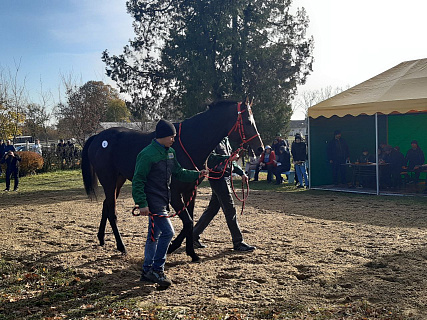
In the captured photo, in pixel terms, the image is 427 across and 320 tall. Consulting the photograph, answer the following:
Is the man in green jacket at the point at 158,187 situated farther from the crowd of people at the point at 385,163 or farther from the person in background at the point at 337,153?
the person in background at the point at 337,153

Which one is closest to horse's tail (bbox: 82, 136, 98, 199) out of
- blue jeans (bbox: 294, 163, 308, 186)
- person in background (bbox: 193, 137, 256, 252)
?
person in background (bbox: 193, 137, 256, 252)

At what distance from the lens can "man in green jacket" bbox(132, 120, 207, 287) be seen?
13.7ft

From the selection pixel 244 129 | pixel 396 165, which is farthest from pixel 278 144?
pixel 244 129

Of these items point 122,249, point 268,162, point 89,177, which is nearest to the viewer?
point 122,249

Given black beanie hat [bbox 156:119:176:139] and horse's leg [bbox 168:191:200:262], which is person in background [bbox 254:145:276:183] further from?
black beanie hat [bbox 156:119:176:139]

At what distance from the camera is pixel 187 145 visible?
5.22 metres

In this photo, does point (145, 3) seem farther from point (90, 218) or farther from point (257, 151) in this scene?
point (257, 151)

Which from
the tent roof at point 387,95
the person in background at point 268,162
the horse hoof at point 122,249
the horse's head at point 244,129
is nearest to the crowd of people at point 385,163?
the tent roof at point 387,95

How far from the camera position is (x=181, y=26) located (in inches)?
596

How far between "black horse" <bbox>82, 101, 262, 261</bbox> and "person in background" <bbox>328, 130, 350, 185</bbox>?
7.87 metres

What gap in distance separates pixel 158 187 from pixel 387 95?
8.20m

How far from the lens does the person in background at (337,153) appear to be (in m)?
12.7

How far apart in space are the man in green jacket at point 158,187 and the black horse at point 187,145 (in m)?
0.68

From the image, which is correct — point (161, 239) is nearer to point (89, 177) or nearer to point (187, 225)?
point (187, 225)
